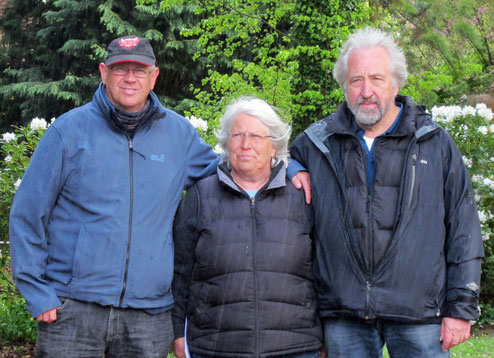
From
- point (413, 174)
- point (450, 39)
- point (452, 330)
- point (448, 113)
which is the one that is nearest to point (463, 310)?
point (452, 330)

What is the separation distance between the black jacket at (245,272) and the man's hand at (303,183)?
34 mm

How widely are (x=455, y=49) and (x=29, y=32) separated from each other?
1347 centimetres

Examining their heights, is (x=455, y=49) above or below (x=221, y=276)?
above

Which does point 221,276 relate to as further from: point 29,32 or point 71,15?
point 29,32

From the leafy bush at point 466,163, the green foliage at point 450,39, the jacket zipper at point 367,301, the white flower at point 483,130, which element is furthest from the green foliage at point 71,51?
the jacket zipper at point 367,301

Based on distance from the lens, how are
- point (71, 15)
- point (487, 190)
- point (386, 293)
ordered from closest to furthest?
point (386, 293) → point (487, 190) → point (71, 15)

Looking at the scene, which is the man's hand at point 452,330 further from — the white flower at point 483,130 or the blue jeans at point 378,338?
the white flower at point 483,130

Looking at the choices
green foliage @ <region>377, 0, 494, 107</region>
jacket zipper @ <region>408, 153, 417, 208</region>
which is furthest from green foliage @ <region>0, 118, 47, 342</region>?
green foliage @ <region>377, 0, 494, 107</region>

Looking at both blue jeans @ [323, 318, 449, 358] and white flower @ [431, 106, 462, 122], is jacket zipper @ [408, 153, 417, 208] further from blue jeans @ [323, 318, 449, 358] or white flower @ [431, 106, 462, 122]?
white flower @ [431, 106, 462, 122]

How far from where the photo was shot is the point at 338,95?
1084 cm

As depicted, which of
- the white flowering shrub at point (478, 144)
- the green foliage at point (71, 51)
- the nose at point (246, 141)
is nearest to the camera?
the nose at point (246, 141)

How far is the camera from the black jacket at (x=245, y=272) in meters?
2.93

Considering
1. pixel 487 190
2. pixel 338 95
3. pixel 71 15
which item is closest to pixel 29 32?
pixel 71 15

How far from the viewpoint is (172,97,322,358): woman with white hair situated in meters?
2.94
